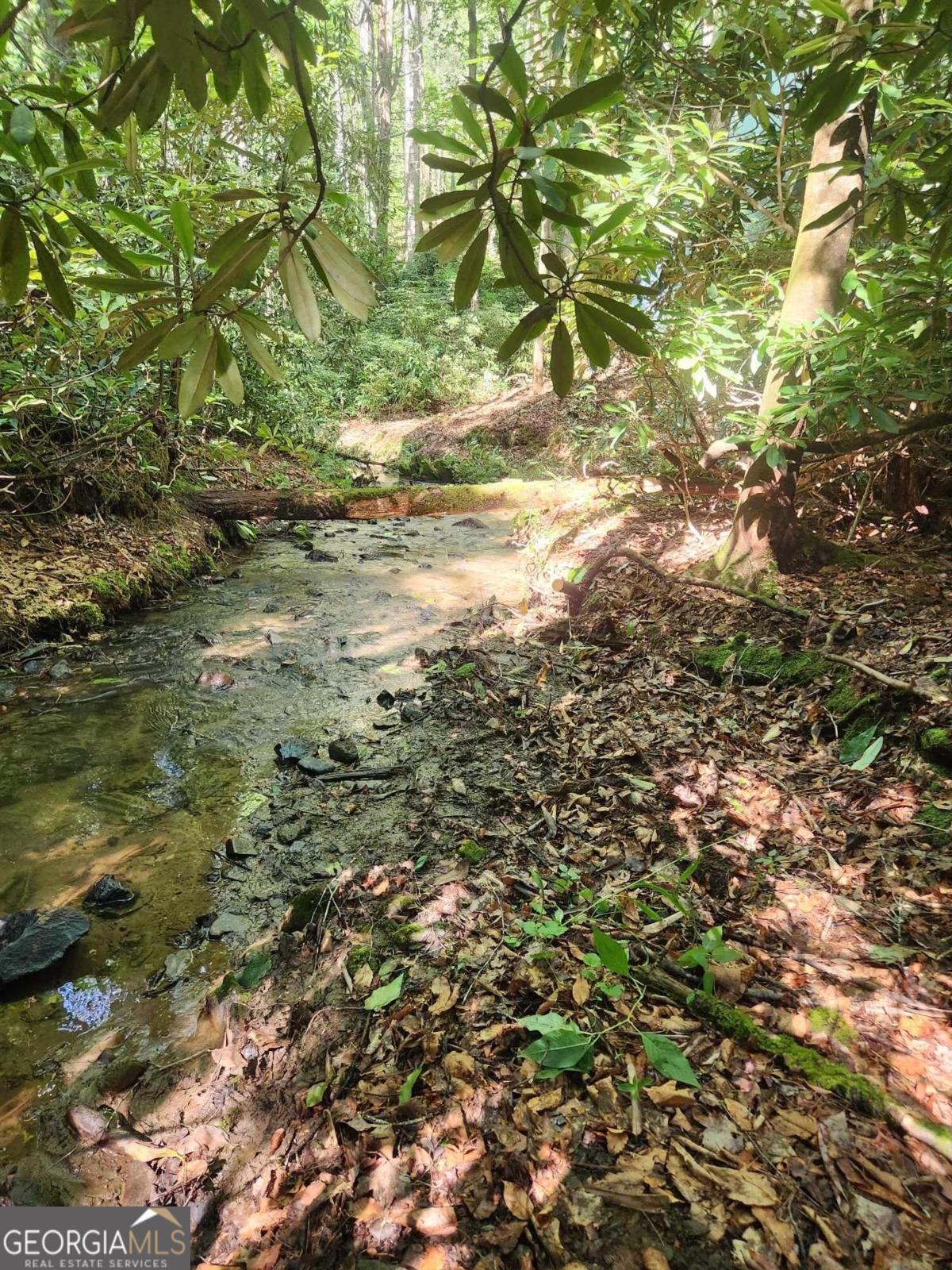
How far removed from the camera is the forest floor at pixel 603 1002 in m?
1.22

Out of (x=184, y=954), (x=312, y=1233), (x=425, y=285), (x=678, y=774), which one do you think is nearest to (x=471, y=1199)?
(x=312, y=1233)

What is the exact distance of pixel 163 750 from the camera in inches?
135

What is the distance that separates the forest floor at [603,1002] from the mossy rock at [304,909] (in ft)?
0.04

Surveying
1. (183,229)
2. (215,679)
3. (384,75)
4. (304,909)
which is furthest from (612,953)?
(384,75)

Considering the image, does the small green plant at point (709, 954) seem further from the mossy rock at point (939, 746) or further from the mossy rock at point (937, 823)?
the mossy rock at point (939, 746)

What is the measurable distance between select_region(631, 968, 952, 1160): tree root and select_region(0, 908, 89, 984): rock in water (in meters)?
1.95

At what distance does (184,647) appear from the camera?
15.3ft

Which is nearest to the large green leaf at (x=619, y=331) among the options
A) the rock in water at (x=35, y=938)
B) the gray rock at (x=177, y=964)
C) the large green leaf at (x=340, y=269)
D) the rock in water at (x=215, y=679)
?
the large green leaf at (x=340, y=269)

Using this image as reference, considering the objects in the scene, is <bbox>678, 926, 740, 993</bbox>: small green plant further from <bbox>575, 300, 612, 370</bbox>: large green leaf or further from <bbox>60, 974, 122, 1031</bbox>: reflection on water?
<bbox>60, 974, 122, 1031</bbox>: reflection on water

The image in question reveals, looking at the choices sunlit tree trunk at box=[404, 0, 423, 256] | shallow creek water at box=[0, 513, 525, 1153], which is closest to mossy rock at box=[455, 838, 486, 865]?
shallow creek water at box=[0, 513, 525, 1153]

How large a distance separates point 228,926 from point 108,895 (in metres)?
0.53

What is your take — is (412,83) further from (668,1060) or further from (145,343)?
(668,1060)

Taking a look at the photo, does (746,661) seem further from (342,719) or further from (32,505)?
(32,505)

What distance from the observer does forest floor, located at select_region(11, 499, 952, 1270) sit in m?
1.22
